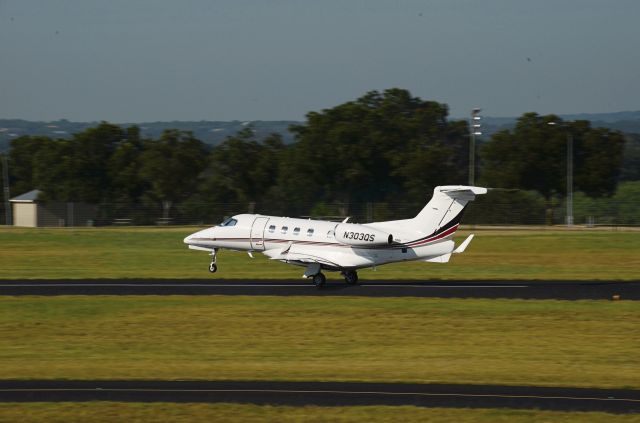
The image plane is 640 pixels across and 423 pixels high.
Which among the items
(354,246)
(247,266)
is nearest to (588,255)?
(247,266)

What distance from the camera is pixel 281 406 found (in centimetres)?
1986

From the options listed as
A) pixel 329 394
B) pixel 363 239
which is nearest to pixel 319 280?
pixel 363 239

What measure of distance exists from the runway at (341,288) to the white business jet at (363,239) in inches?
44.4

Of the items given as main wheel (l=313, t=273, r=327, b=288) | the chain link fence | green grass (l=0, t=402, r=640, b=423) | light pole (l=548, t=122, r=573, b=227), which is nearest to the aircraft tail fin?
main wheel (l=313, t=273, r=327, b=288)

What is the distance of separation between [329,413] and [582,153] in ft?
291

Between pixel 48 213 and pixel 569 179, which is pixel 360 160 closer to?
pixel 569 179

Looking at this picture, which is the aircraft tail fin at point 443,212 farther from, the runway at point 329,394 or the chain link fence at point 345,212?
the chain link fence at point 345,212

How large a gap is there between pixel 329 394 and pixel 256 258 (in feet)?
125

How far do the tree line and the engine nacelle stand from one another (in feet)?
167

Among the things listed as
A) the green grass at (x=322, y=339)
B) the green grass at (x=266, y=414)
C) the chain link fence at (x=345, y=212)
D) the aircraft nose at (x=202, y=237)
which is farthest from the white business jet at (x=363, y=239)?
the chain link fence at (x=345, y=212)

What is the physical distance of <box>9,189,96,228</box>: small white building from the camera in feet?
322

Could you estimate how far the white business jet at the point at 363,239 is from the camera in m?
40.3

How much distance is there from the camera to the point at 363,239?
133ft

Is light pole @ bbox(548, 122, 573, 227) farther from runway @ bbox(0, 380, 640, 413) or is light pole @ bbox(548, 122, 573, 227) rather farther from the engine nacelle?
runway @ bbox(0, 380, 640, 413)
